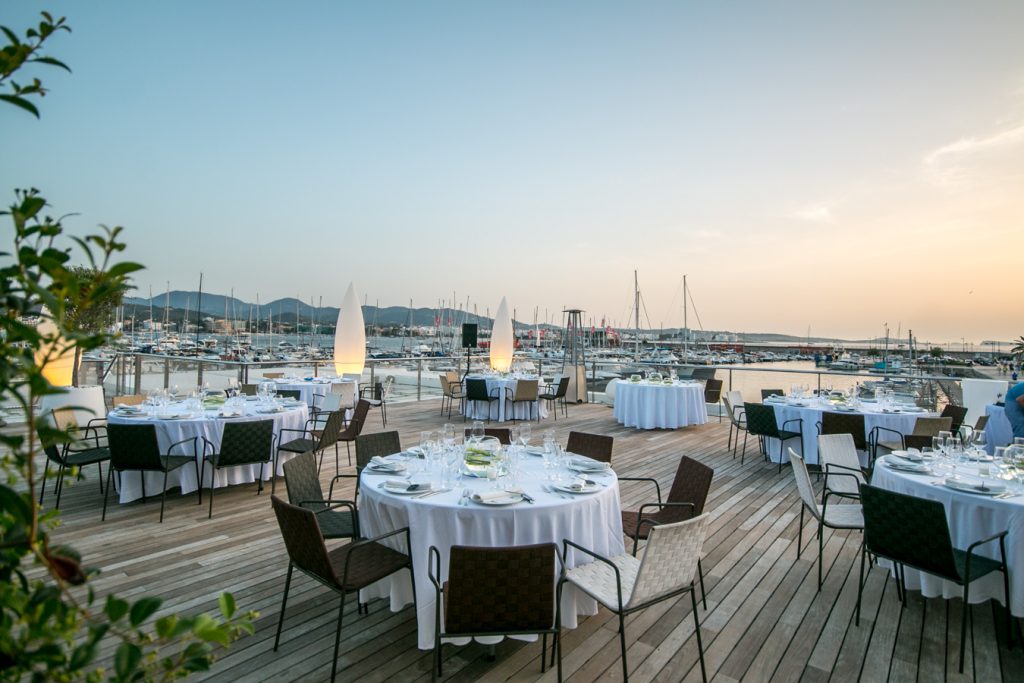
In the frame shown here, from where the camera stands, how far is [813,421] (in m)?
7.16

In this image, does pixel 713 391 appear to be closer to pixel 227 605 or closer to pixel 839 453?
pixel 839 453

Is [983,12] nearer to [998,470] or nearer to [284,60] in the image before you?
[998,470]

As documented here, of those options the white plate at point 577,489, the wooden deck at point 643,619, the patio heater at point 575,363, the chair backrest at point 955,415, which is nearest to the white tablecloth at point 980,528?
the wooden deck at point 643,619

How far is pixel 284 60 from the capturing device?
9.79 meters

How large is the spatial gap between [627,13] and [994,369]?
45.6ft

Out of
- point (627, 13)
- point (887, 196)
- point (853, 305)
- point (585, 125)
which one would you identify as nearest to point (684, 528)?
point (627, 13)

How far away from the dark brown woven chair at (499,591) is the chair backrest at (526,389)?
7799 mm

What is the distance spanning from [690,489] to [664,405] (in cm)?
648

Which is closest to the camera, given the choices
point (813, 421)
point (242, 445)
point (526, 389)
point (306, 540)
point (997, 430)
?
point (306, 540)

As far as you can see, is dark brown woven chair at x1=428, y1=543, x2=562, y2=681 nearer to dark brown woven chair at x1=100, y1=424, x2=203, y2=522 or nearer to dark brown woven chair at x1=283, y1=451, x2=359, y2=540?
dark brown woven chair at x1=283, y1=451, x2=359, y2=540

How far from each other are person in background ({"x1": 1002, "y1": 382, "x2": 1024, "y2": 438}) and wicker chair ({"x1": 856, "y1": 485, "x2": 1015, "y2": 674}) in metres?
3.02

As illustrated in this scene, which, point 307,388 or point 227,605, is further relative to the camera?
point 307,388

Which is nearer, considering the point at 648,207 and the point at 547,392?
the point at 547,392

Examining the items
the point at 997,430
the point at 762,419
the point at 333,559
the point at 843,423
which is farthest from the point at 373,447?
the point at 997,430
